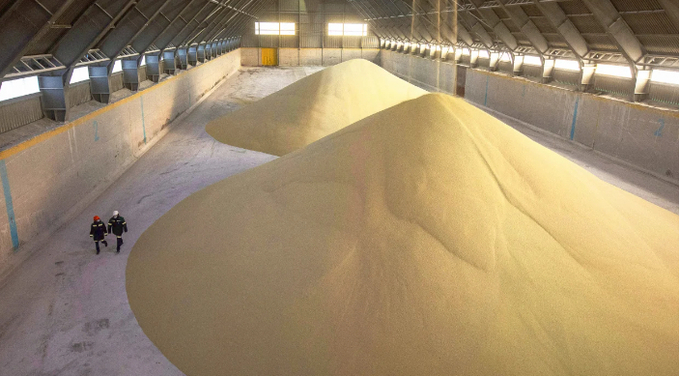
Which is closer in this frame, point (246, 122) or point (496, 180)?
point (496, 180)

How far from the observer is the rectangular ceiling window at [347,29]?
49.1 m

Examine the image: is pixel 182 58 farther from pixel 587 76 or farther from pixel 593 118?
pixel 593 118

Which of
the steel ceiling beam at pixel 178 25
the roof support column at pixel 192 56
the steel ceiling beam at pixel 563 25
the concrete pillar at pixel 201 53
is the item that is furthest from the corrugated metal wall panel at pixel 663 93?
the concrete pillar at pixel 201 53

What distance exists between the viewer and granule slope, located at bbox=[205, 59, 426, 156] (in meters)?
15.3

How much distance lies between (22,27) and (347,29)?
43.5 m

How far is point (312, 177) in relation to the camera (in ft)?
26.5

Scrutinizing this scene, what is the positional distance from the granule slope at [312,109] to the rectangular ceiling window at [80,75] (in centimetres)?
440

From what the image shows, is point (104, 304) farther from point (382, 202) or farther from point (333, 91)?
point (333, 91)

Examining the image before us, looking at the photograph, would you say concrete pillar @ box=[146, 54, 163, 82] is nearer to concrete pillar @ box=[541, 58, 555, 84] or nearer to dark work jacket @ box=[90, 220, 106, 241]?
dark work jacket @ box=[90, 220, 106, 241]

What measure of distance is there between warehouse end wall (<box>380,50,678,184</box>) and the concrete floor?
2.16ft

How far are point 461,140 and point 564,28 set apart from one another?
11.8 meters

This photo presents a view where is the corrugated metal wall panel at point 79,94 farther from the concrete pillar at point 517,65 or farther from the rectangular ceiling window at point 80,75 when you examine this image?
the concrete pillar at point 517,65

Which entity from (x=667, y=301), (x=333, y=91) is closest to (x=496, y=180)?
(x=667, y=301)

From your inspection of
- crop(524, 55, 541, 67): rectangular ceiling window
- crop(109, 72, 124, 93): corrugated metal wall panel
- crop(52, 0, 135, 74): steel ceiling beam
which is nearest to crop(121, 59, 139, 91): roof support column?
crop(109, 72, 124, 93): corrugated metal wall panel
